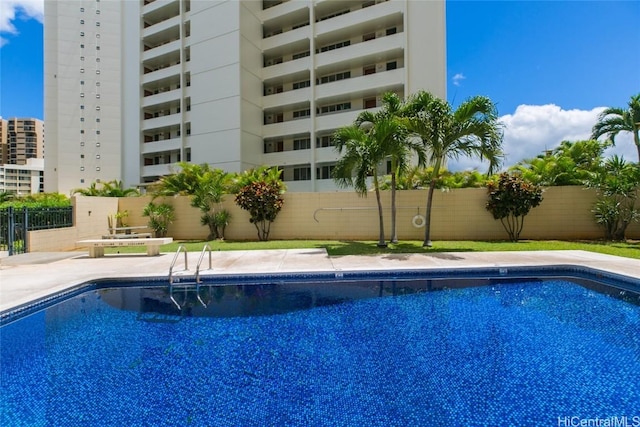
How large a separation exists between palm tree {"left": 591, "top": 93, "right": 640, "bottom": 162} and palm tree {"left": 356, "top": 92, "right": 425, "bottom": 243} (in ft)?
39.0

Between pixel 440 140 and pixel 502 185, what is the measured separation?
383 centimetres

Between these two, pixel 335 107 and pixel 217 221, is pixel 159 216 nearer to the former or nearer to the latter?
pixel 217 221

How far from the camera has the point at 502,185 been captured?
43.5 feet

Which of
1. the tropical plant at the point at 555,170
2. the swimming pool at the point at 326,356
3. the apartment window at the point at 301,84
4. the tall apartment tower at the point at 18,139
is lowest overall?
the swimming pool at the point at 326,356

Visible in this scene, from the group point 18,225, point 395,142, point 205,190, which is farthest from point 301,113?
point 18,225

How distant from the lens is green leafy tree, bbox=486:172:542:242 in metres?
13.0

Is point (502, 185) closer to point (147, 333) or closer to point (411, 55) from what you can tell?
point (147, 333)

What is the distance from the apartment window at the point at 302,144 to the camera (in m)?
29.5

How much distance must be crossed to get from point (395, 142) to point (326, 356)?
8830mm

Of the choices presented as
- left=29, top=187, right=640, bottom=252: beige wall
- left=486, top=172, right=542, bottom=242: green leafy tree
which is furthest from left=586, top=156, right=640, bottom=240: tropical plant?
left=486, top=172, right=542, bottom=242: green leafy tree

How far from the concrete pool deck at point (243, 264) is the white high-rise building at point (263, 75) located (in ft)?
46.3

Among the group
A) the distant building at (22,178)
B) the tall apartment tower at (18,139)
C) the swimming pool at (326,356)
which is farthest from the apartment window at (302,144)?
the tall apartment tower at (18,139)

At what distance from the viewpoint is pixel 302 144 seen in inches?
1174

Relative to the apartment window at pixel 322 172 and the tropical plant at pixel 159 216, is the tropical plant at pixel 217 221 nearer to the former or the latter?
the tropical plant at pixel 159 216
